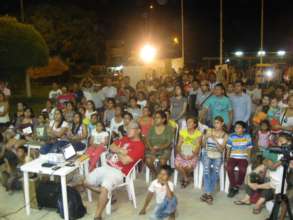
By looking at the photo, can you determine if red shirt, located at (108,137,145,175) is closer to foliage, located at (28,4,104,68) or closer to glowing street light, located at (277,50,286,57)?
glowing street light, located at (277,50,286,57)

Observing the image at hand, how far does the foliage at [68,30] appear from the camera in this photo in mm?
22906

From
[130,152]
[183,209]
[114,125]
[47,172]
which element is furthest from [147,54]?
[47,172]

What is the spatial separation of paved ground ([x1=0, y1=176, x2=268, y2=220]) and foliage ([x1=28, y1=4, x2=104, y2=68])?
1862cm

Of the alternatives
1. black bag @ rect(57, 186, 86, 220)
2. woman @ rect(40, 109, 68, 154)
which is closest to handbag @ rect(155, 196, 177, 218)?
black bag @ rect(57, 186, 86, 220)

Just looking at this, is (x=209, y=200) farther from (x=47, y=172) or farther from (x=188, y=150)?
(x=47, y=172)

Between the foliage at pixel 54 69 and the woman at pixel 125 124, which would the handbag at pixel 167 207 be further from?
the foliage at pixel 54 69

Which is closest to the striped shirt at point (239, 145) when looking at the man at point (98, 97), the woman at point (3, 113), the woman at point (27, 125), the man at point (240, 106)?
the man at point (240, 106)

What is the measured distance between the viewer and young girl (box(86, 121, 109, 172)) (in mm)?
5953

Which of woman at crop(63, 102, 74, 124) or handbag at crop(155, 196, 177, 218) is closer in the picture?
handbag at crop(155, 196, 177, 218)

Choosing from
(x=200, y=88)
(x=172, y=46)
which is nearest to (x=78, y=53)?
(x=172, y=46)

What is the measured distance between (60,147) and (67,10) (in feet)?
68.2

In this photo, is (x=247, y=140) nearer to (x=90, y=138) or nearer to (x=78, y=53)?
(x=90, y=138)

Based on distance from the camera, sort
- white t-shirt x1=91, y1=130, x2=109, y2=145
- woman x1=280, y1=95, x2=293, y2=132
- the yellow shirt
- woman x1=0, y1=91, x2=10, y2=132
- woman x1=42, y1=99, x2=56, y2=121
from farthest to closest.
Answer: woman x1=0, y1=91, x2=10, y2=132 < woman x1=42, y1=99, x2=56, y2=121 < white t-shirt x1=91, y1=130, x2=109, y2=145 < woman x1=280, y1=95, x2=293, y2=132 < the yellow shirt

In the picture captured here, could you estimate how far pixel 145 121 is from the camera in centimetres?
678
